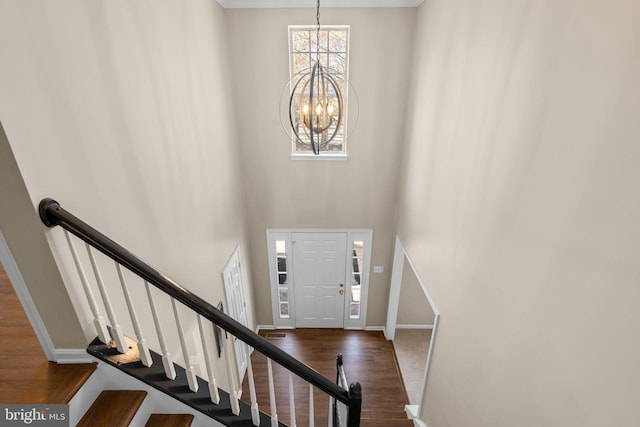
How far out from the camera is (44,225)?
1.29 meters

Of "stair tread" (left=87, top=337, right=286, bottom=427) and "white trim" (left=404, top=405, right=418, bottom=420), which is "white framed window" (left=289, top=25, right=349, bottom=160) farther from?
"white trim" (left=404, top=405, right=418, bottom=420)

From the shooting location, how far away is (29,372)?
1.48 m

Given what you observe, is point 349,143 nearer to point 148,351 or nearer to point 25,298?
point 148,351

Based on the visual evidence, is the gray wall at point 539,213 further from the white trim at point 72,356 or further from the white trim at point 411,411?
the white trim at point 72,356

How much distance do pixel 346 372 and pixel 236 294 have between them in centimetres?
211

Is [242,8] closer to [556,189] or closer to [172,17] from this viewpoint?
[172,17]

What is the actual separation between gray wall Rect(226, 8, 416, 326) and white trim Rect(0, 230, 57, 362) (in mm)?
3267

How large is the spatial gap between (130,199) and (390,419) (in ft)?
13.2

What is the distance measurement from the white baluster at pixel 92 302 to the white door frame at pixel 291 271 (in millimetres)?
Result: 3339

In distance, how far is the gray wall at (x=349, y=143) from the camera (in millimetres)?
3797

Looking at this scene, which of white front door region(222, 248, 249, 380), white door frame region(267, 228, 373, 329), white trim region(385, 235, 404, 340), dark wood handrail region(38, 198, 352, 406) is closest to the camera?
dark wood handrail region(38, 198, 352, 406)

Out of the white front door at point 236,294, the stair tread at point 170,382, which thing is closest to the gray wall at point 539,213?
the stair tread at point 170,382

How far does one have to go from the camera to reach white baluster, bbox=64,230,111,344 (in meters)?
1.36

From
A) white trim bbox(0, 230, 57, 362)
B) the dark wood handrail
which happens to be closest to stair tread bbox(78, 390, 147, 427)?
white trim bbox(0, 230, 57, 362)
